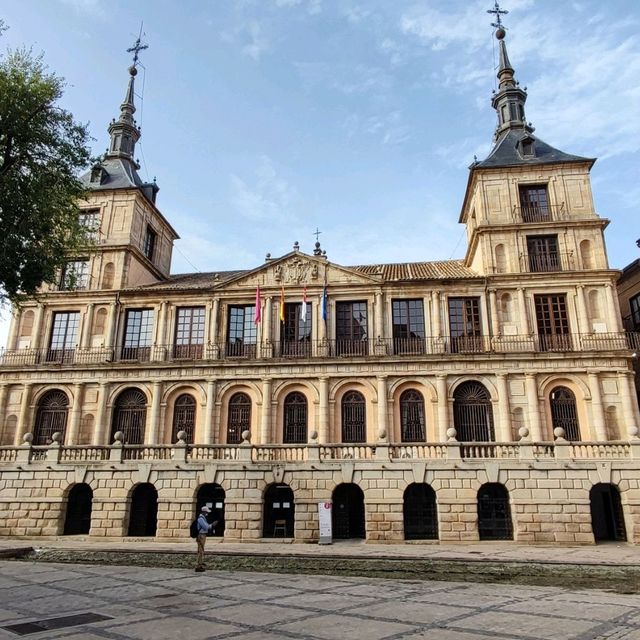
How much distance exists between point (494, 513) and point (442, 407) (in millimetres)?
5868

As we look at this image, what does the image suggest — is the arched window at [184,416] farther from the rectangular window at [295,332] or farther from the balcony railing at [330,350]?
the rectangular window at [295,332]

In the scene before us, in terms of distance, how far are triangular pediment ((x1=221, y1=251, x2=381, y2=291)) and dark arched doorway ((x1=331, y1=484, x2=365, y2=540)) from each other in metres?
10.7

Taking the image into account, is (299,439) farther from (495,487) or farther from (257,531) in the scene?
(495,487)

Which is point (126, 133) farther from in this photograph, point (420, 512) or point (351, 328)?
point (420, 512)

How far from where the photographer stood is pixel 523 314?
1088 inches

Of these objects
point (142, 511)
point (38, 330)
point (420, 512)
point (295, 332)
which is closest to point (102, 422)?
point (142, 511)

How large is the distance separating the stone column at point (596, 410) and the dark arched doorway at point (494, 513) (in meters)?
6.41

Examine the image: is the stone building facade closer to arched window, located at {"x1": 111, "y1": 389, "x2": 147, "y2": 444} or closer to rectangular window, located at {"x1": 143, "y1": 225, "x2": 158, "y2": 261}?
arched window, located at {"x1": 111, "y1": 389, "x2": 147, "y2": 444}

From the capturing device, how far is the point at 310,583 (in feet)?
40.5

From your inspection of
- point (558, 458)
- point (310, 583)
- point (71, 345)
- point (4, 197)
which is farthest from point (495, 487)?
point (71, 345)

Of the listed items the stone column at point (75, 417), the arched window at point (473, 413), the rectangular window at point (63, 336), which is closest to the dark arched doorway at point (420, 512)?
the arched window at point (473, 413)

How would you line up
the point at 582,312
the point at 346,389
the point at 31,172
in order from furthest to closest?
the point at 346,389 < the point at 582,312 < the point at 31,172

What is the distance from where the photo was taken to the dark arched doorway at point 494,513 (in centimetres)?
2130

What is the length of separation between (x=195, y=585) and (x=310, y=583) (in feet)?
8.19
